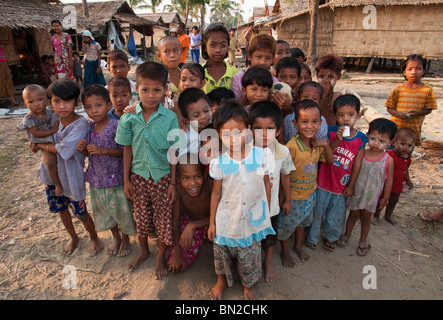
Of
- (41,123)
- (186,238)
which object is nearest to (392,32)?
(186,238)

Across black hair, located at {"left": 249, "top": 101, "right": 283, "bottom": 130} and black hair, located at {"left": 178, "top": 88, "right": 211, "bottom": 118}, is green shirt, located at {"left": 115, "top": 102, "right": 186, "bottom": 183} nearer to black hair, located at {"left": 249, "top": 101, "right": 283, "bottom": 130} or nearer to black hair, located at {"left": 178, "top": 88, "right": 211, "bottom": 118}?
black hair, located at {"left": 178, "top": 88, "right": 211, "bottom": 118}

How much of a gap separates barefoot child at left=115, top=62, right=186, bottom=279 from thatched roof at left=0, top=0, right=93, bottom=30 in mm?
8608

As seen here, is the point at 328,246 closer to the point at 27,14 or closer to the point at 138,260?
the point at 138,260

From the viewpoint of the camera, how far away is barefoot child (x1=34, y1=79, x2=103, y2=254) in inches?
86.4

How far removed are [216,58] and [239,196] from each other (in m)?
1.46

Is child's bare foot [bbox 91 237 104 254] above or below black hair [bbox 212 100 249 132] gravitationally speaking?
below

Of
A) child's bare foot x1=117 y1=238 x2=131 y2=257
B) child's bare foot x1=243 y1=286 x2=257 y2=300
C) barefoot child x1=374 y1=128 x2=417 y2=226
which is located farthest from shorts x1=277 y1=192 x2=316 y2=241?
child's bare foot x1=117 y1=238 x2=131 y2=257

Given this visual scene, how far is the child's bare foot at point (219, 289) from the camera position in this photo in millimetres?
2012

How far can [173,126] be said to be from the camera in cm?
207

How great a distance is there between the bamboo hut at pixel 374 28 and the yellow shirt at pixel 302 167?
1229 cm

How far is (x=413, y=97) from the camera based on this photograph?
329 cm

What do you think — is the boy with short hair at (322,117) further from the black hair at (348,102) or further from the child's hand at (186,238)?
the child's hand at (186,238)
